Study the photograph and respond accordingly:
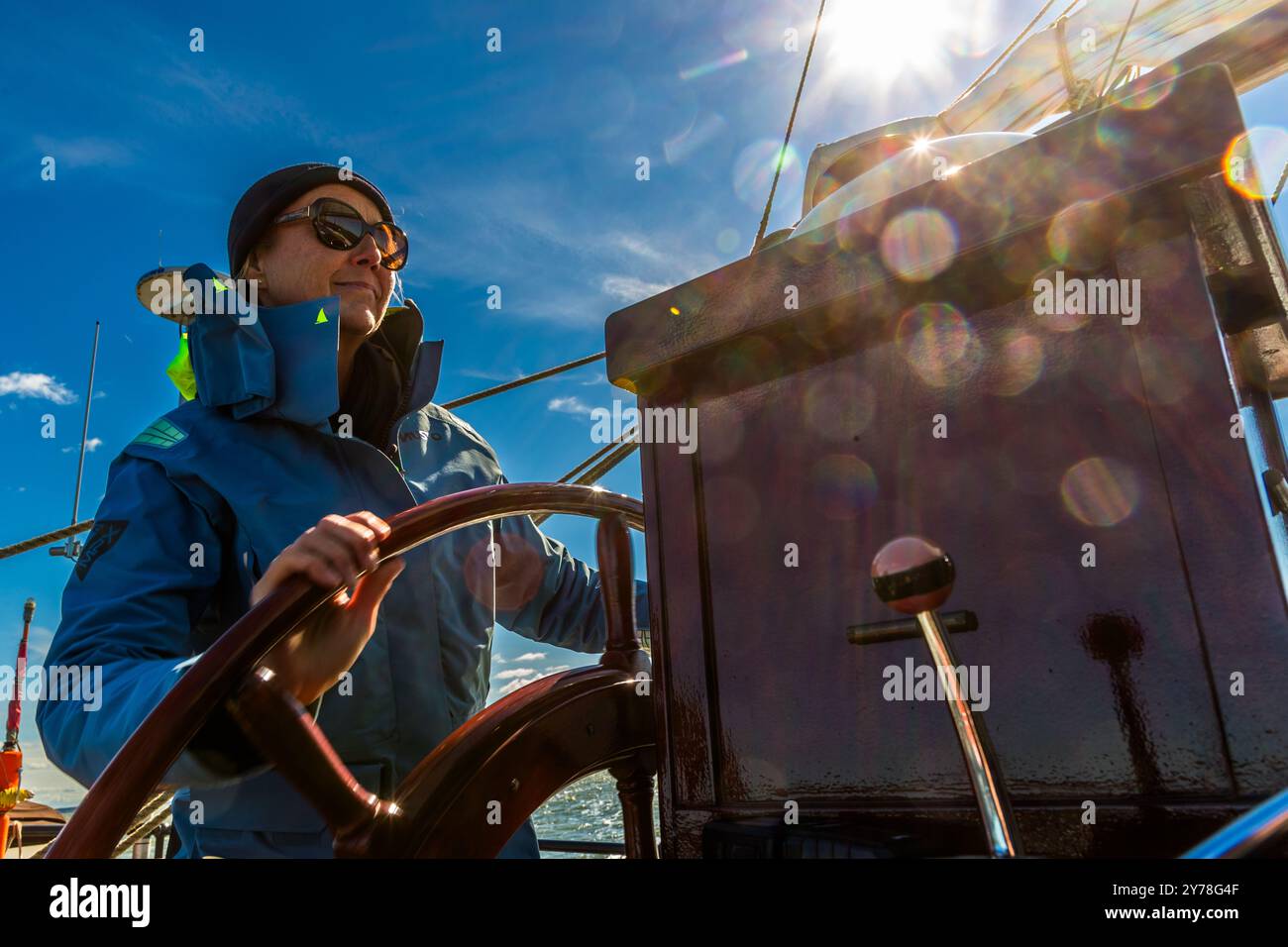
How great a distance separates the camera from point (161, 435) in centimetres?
174

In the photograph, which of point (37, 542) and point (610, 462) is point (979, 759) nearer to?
point (610, 462)

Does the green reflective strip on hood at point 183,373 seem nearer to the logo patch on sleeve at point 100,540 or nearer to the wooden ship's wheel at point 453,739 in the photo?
the logo patch on sleeve at point 100,540

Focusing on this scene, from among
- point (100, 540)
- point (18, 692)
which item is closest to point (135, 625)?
point (100, 540)

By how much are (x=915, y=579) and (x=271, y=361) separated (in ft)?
5.16

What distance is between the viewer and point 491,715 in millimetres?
1294

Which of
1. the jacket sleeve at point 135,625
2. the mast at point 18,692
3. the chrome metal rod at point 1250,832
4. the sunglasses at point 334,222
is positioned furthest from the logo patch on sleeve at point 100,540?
the mast at point 18,692

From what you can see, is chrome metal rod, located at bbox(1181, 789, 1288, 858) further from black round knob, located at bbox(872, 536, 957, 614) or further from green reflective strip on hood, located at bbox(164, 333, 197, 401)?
green reflective strip on hood, located at bbox(164, 333, 197, 401)

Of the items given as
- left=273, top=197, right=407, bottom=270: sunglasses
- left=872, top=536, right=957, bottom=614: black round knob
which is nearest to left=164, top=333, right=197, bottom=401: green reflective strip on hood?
left=273, top=197, right=407, bottom=270: sunglasses

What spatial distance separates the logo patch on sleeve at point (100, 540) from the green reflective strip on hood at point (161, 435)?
0.21 meters

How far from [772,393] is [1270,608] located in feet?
2.11

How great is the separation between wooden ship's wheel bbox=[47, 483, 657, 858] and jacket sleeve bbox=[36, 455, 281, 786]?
6cm

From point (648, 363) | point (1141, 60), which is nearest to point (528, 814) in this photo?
point (648, 363)

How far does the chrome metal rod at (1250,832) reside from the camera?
0.55m

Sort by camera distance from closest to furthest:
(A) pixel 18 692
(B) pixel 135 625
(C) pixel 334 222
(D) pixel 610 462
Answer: (B) pixel 135 625
(C) pixel 334 222
(D) pixel 610 462
(A) pixel 18 692
